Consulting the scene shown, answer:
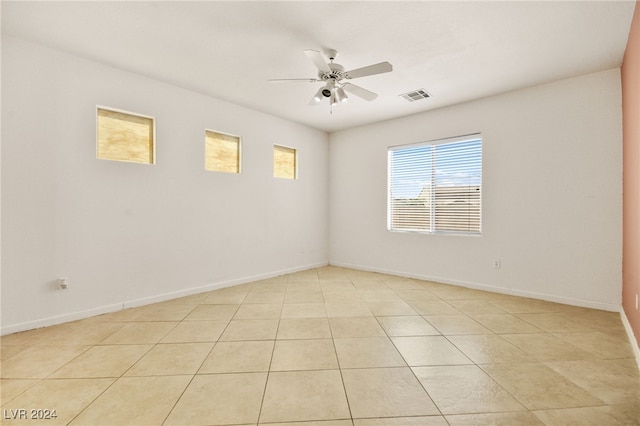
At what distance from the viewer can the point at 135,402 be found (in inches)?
70.9

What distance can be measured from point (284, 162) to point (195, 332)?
372cm

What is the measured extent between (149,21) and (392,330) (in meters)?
3.85

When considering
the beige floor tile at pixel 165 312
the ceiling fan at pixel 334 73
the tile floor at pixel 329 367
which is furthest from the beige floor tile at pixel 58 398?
the ceiling fan at pixel 334 73

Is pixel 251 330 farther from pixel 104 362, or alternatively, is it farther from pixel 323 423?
pixel 323 423

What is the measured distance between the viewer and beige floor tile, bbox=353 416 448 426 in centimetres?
162

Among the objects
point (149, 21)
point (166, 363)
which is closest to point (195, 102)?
point (149, 21)

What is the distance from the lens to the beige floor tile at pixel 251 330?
2.78 meters

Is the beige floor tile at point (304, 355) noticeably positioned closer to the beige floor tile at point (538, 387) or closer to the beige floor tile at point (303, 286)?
the beige floor tile at point (538, 387)

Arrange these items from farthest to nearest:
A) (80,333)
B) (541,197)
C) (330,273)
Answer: (330,273)
(541,197)
(80,333)

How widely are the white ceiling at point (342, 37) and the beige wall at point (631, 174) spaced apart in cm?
28

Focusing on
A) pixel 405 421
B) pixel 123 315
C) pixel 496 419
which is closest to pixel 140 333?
pixel 123 315

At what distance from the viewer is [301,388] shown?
1.96 meters

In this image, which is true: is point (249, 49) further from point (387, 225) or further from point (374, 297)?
point (387, 225)

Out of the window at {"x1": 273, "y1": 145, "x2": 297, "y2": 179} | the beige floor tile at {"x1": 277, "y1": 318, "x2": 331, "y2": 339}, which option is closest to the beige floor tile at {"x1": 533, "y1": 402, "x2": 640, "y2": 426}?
the beige floor tile at {"x1": 277, "y1": 318, "x2": 331, "y2": 339}
